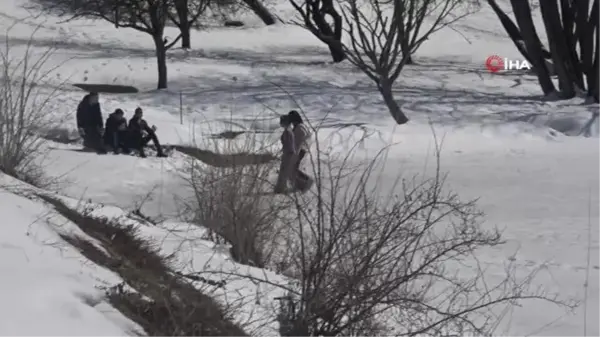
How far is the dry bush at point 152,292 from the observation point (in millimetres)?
5281

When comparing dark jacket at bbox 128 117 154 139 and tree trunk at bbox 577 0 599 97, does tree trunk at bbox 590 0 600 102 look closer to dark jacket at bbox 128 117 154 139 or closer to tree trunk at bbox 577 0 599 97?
tree trunk at bbox 577 0 599 97

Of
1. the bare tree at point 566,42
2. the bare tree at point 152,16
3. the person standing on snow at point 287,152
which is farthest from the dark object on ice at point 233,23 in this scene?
the person standing on snow at point 287,152

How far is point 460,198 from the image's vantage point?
14.2 meters

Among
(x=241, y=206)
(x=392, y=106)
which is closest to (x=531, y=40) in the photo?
(x=392, y=106)

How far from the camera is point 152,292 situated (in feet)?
18.8

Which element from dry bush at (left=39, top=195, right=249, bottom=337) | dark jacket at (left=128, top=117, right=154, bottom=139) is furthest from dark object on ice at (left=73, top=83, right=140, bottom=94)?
dry bush at (left=39, top=195, right=249, bottom=337)

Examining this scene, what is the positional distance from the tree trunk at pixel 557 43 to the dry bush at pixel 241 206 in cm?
1292

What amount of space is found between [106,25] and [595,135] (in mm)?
23094

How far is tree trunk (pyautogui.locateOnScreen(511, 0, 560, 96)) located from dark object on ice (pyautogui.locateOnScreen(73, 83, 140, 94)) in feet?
32.1

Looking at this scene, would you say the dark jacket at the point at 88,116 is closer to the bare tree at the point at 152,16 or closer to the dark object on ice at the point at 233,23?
the bare tree at the point at 152,16

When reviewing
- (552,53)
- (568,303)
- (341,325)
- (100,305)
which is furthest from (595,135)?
(100,305)

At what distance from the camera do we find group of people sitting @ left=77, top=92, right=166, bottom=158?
56.1ft

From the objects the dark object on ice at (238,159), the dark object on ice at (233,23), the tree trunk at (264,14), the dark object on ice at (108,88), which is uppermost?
the tree trunk at (264,14)

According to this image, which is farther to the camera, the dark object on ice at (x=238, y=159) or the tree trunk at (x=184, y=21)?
the tree trunk at (x=184, y=21)
